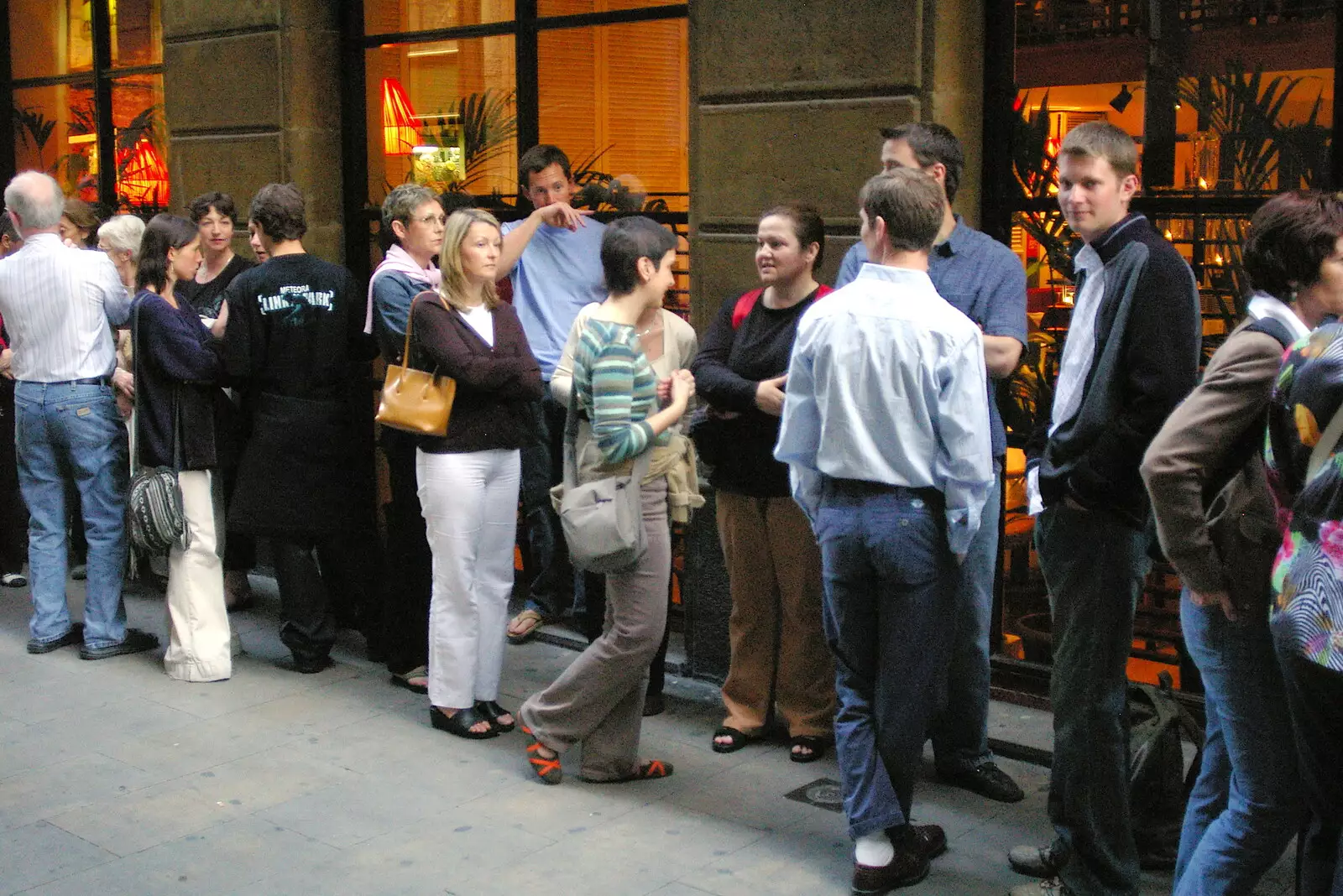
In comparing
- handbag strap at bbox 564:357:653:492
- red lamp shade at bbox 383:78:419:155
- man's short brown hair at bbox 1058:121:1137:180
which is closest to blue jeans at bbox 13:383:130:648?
red lamp shade at bbox 383:78:419:155

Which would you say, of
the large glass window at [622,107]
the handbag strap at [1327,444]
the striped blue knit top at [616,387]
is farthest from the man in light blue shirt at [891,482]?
the large glass window at [622,107]

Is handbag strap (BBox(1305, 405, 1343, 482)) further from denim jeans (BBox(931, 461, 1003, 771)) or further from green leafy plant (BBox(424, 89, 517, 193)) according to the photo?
green leafy plant (BBox(424, 89, 517, 193))

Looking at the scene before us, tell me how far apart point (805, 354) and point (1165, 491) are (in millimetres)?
1251

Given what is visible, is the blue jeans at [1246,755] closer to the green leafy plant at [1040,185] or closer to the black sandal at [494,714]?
the green leafy plant at [1040,185]

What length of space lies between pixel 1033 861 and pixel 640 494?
171 cm

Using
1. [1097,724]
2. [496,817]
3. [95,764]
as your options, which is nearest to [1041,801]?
[1097,724]

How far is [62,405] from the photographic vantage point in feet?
22.9

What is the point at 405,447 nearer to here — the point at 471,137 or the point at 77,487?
the point at 77,487

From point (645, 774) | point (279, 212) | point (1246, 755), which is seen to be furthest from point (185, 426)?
point (1246, 755)

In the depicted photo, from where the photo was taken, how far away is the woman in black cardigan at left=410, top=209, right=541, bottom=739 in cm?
566

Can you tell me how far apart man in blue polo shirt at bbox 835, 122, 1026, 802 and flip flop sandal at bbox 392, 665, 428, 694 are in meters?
2.25

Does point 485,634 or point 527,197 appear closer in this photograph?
point 485,634

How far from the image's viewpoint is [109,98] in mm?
10148

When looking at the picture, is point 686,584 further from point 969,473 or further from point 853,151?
point 969,473
